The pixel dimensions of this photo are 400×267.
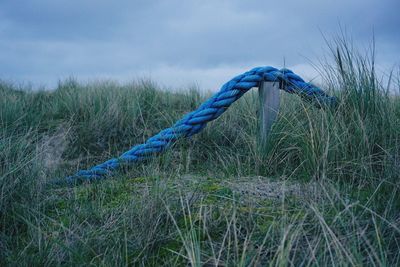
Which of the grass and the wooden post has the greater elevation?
the wooden post

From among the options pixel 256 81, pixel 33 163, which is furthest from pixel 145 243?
pixel 256 81

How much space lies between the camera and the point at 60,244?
5.72ft

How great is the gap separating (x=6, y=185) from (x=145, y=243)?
3.13ft

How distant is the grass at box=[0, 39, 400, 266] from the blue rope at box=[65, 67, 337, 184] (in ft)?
0.32

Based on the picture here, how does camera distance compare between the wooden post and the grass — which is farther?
the wooden post

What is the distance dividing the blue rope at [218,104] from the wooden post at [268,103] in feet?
0.15

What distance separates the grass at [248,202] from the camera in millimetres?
1550

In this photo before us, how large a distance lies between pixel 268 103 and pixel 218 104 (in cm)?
36

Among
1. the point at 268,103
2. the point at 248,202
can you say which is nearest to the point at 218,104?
the point at 268,103

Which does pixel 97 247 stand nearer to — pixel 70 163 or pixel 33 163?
pixel 33 163

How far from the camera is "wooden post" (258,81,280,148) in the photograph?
2.90 metres

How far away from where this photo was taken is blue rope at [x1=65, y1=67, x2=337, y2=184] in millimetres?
2854

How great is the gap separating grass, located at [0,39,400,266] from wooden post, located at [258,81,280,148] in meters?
0.10

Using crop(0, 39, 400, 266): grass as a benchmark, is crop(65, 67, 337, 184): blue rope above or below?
above
